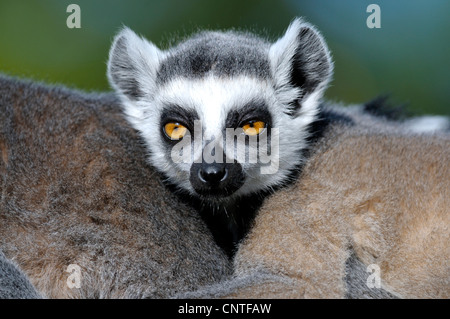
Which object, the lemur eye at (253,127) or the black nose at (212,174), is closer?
the black nose at (212,174)

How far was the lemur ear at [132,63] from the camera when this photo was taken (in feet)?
12.3

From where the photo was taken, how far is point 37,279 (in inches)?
119

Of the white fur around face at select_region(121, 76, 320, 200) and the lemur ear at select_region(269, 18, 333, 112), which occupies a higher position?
the lemur ear at select_region(269, 18, 333, 112)

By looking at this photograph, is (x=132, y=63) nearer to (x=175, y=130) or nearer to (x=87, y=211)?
(x=175, y=130)

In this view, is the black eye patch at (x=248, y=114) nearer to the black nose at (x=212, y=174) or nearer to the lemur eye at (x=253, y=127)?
the lemur eye at (x=253, y=127)

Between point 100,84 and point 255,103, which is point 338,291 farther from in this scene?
point 100,84

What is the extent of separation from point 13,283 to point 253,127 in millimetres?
1556

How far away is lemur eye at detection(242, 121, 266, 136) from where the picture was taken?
3.34m

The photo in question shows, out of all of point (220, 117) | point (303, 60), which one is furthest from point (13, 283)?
point (303, 60)

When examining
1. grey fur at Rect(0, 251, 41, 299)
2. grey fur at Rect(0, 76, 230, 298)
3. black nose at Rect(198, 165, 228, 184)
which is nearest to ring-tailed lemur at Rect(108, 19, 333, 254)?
black nose at Rect(198, 165, 228, 184)

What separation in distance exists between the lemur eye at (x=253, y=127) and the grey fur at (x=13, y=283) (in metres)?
1.44

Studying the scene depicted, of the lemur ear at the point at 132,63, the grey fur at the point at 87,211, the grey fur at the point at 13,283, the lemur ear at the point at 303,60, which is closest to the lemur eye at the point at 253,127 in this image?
the lemur ear at the point at 303,60

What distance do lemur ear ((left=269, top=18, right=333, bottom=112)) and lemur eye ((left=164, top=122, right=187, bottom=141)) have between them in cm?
67

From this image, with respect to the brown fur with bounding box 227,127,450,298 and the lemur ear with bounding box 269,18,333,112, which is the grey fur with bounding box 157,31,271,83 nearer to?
the lemur ear with bounding box 269,18,333,112
